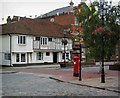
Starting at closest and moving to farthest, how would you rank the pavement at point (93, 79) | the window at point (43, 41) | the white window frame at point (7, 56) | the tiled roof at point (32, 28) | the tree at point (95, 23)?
1. the pavement at point (93, 79)
2. the tree at point (95, 23)
3. the white window frame at point (7, 56)
4. the tiled roof at point (32, 28)
5. the window at point (43, 41)

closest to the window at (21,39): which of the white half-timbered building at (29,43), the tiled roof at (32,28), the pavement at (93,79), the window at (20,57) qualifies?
the white half-timbered building at (29,43)

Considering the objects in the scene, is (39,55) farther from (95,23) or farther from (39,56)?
(95,23)

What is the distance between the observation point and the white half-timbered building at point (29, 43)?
1839 inches

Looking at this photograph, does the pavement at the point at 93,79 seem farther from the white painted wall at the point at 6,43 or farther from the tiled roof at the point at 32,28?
the tiled roof at the point at 32,28

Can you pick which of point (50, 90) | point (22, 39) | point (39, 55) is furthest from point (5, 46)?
point (50, 90)

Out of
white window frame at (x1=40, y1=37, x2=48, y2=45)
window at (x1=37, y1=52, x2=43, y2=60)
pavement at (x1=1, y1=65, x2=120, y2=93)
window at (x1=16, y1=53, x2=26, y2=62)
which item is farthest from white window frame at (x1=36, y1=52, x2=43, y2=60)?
pavement at (x1=1, y1=65, x2=120, y2=93)

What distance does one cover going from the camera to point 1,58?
Result: 158 ft

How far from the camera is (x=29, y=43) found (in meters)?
48.8

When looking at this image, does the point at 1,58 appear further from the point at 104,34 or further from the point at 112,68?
the point at 104,34

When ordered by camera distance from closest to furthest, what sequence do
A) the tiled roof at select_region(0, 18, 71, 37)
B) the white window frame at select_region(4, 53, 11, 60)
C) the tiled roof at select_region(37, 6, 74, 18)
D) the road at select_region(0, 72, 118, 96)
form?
the road at select_region(0, 72, 118, 96) → the white window frame at select_region(4, 53, 11, 60) → the tiled roof at select_region(0, 18, 71, 37) → the tiled roof at select_region(37, 6, 74, 18)

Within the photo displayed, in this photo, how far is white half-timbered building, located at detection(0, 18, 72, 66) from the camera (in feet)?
153

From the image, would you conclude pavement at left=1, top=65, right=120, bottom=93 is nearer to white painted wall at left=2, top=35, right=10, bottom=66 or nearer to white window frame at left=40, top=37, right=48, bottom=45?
white painted wall at left=2, top=35, right=10, bottom=66

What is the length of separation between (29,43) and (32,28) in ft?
11.7

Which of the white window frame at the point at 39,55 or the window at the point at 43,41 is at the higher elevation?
the window at the point at 43,41
